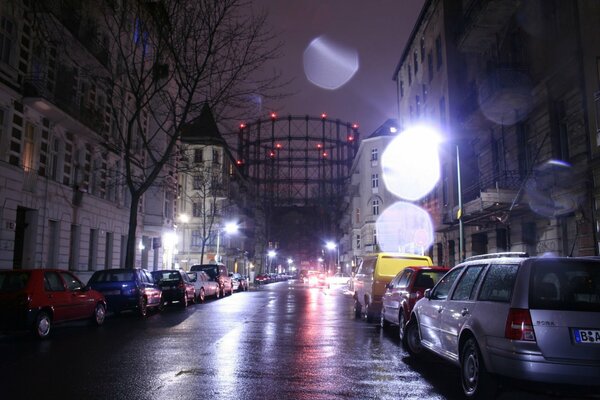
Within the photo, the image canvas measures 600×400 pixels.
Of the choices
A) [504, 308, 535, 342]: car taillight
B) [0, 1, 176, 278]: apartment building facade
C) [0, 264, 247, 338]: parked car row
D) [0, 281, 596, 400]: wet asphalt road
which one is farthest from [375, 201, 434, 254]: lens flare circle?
[504, 308, 535, 342]: car taillight

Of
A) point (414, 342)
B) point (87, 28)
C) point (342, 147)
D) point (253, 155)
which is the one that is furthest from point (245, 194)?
point (414, 342)

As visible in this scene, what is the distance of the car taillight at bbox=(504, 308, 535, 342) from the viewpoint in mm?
5789

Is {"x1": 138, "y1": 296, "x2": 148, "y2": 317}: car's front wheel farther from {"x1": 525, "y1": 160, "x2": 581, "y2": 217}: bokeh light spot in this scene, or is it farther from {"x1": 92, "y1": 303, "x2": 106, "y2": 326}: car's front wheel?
{"x1": 525, "y1": 160, "x2": 581, "y2": 217}: bokeh light spot

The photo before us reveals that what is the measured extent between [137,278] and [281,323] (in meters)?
5.44

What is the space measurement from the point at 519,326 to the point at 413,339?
441cm

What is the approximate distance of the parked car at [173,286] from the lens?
23.4 m

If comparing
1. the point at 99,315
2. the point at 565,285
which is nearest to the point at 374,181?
the point at 99,315

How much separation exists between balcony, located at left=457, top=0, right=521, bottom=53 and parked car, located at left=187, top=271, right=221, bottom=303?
17107 mm

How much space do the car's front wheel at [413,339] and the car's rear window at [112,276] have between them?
11.1m

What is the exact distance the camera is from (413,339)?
10.1m

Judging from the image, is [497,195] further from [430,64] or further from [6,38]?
[6,38]

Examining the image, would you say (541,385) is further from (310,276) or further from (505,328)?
(310,276)

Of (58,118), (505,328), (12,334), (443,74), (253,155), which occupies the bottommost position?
(12,334)

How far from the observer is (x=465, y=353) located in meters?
7.03
